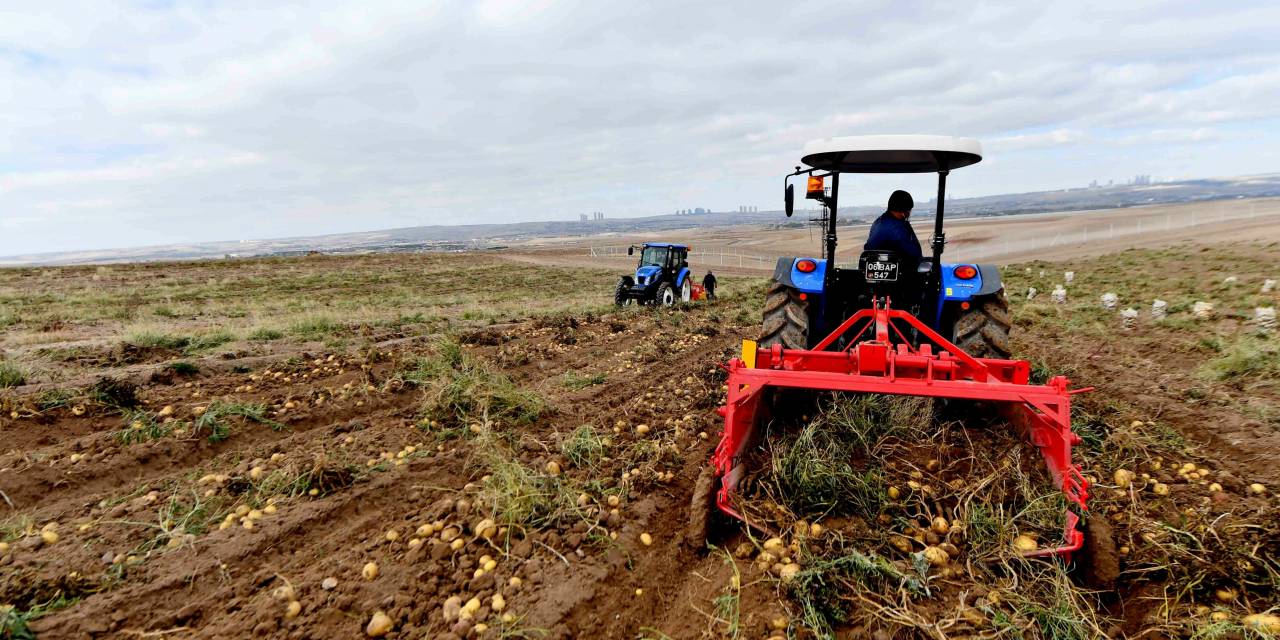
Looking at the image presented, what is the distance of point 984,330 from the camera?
17.1ft

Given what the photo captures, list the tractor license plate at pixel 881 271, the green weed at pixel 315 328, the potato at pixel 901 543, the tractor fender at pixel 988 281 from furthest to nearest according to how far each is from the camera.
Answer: the green weed at pixel 315 328 < the tractor fender at pixel 988 281 < the tractor license plate at pixel 881 271 < the potato at pixel 901 543

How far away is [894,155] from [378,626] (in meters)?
5.18

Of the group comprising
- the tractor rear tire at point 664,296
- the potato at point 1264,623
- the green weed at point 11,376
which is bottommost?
the tractor rear tire at point 664,296

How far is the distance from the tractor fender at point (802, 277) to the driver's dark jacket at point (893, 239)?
520 millimetres

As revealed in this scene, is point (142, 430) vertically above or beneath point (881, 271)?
beneath

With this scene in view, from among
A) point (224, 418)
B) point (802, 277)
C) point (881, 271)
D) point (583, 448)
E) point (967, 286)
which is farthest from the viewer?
point (802, 277)

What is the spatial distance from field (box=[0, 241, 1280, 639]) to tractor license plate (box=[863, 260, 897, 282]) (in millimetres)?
1215

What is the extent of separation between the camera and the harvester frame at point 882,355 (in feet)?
11.3

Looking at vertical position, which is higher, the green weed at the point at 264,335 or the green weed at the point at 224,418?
the green weed at the point at 224,418

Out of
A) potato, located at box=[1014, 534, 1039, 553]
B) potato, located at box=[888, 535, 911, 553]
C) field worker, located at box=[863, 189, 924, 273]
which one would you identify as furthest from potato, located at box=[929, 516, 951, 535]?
field worker, located at box=[863, 189, 924, 273]

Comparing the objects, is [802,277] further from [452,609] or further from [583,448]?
[452,609]

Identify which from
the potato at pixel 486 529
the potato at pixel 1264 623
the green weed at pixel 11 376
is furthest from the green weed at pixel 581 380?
the green weed at pixel 11 376

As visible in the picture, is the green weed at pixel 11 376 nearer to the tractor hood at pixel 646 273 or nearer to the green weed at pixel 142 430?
the green weed at pixel 142 430

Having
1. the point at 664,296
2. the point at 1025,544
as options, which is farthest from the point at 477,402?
the point at 664,296
